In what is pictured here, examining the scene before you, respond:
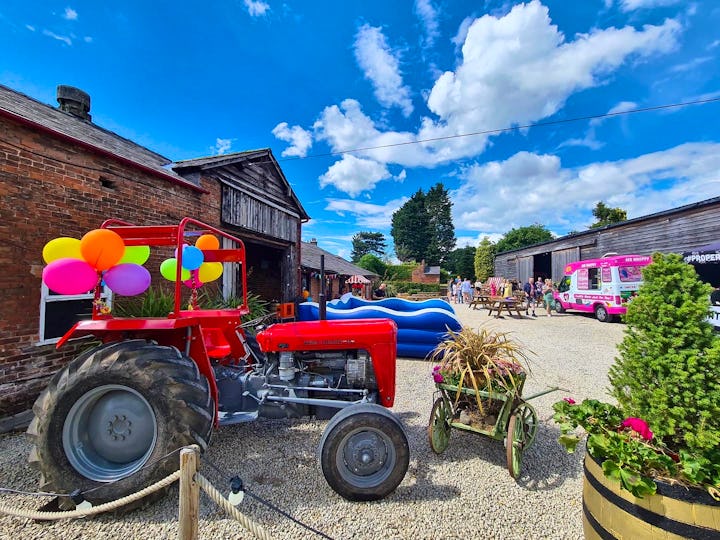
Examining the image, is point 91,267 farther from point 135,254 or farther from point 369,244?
point 369,244

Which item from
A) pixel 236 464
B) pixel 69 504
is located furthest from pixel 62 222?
pixel 236 464

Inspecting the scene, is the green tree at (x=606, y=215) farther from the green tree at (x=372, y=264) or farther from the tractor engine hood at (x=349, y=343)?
the tractor engine hood at (x=349, y=343)

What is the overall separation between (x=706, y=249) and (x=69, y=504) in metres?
14.9

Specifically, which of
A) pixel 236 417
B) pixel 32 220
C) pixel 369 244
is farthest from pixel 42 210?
pixel 369 244

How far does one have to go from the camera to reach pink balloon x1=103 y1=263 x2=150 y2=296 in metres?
2.83

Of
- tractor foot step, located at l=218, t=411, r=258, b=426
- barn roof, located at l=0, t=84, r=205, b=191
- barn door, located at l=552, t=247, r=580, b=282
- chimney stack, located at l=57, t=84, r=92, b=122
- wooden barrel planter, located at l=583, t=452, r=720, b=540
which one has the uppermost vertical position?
chimney stack, located at l=57, t=84, r=92, b=122

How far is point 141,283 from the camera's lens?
2936mm

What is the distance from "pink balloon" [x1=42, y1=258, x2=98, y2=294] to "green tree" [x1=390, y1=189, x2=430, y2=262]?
5382 centimetres

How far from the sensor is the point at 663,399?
1.62 m

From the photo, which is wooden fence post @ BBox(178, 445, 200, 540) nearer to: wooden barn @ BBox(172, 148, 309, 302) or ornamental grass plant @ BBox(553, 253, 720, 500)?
ornamental grass plant @ BBox(553, 253, 720, 500)

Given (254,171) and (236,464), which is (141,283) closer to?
(236,464)

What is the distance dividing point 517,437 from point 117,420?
3123mm

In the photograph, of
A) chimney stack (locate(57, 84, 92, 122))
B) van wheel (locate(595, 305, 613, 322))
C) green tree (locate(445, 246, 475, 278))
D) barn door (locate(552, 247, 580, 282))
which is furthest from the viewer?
green tree (locate(445, 246, 475, 278))

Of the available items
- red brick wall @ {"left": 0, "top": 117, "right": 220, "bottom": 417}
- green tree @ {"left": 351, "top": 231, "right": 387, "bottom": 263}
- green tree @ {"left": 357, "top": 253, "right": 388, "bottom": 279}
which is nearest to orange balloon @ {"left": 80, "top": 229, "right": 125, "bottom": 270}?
red brick wall @ {"left": 0, "top": 117, "right": 220, "bottom": 417}
